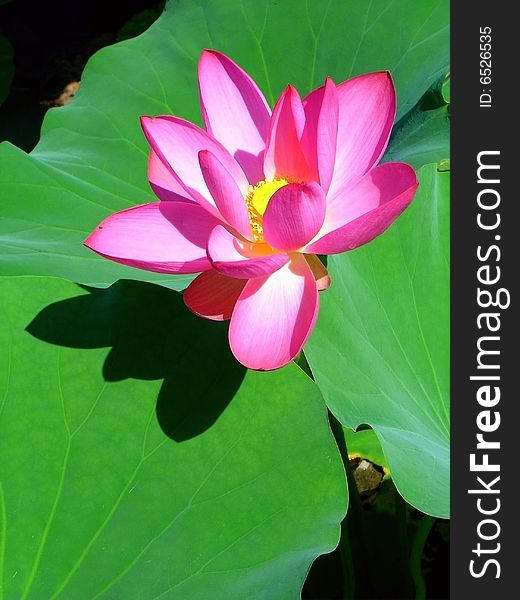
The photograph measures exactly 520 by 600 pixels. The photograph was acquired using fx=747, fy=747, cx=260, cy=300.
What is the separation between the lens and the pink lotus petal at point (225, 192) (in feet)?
3.06

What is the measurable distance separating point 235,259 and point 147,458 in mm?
299

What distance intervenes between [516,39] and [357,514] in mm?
910

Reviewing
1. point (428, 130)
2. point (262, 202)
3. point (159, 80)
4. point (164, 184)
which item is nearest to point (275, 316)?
point (262, 202)

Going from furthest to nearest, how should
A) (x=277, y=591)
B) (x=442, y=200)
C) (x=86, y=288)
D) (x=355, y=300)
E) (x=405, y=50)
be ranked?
(x=405, y=50) < (x=442, y=200) < (x=355, y=300) < (x=86, y=288) < (x=277, y=591)

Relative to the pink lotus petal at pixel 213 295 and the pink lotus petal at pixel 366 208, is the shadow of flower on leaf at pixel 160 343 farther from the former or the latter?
the pink lotus petal at pixel 366 208

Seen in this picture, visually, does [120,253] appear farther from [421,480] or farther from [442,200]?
[442,200]

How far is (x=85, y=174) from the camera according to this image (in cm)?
154

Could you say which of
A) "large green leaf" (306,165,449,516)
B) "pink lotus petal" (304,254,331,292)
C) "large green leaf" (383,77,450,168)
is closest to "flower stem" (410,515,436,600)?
"large green leaf" (306,165,449,516)

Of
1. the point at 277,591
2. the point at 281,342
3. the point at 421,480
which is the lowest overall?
the point at 277,591

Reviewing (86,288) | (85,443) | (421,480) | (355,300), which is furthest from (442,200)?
(85,443)

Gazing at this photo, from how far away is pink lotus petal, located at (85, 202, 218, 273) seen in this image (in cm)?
100

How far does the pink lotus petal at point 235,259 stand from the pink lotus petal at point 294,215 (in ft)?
0.09

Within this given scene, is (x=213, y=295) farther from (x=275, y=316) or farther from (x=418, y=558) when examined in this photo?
(x=418, y=558)

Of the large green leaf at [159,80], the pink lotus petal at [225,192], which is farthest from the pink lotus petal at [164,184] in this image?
the large green leaf at [159,80]
